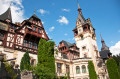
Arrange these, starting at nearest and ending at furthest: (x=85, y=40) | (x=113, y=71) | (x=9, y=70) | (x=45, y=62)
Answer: (x=9, y=70), (x=45, y=62), (x=113, y=71), (x=85, y=40)

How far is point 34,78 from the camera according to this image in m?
14.2

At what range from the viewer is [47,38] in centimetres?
2527

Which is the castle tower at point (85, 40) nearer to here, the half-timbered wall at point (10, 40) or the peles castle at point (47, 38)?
the peles castle at point (47, 38)

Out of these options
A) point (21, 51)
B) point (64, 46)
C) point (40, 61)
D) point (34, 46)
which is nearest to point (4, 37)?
point (21, 51)

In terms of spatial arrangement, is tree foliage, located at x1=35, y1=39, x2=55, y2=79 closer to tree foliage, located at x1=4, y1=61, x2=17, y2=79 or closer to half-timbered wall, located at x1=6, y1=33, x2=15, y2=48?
tree foliage, located at x1=4, y1=61, x2=17, y2=79

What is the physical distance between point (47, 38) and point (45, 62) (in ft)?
30.5

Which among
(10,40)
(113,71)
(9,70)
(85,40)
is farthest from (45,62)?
(85,40)

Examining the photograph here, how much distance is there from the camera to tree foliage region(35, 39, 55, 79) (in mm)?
14923

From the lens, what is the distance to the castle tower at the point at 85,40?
120 feet

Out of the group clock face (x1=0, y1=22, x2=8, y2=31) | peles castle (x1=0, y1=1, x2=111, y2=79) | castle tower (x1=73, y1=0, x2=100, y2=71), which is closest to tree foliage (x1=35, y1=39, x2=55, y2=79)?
peles castle (x1=0, y1=1, x2=111, y2=79)

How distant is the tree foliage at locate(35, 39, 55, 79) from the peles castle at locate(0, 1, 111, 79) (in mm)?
1991

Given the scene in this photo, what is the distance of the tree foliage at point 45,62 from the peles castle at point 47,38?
199 centimetres

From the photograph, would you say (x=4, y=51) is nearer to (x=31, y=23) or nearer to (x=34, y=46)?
(x=34, y=46)

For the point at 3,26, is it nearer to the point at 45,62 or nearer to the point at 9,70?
the point at 45,62
